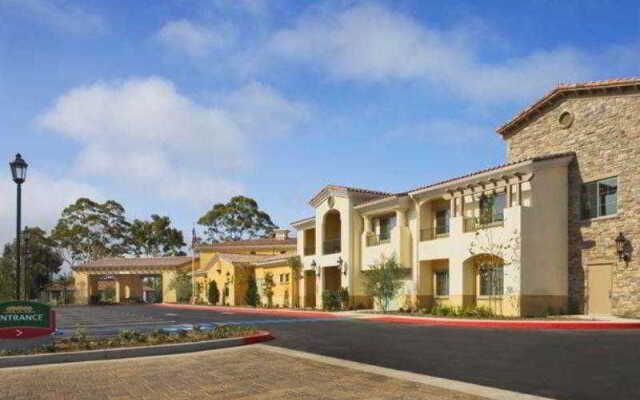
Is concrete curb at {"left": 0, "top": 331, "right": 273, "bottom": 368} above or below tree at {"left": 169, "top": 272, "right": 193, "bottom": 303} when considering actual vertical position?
above

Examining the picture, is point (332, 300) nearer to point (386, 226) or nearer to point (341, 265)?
point (341, 265)

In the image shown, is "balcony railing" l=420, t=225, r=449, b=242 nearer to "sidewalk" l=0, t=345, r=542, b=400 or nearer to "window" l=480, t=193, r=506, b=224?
"window" l=480, t=193, r=506, b=224

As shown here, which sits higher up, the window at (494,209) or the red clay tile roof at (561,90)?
the red clay tile roof at (561,90)

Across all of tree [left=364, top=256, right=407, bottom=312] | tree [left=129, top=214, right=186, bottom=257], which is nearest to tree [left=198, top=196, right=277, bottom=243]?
tree [left=129, top=214, right=186, bottom=257]

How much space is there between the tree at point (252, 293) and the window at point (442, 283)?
68.0 feet

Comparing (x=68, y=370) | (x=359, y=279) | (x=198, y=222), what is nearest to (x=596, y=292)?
(x=359, y=279)

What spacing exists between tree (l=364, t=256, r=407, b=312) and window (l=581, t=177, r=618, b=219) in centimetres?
1007

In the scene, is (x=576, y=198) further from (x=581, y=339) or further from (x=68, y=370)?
(x=68, y=370)

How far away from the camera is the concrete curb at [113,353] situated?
12602 mm

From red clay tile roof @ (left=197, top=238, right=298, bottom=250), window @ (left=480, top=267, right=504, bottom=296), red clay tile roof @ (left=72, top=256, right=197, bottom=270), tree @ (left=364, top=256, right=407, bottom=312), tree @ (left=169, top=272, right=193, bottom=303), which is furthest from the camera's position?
red clay tile roof @ (left=72, top=256, right=197, bottom=270)

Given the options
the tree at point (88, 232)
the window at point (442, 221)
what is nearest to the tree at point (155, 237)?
the tree at point (88, 232)

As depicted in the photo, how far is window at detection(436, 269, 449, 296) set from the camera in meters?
31.5

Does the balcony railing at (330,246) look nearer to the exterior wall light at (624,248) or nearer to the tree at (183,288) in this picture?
the exterior wall light at (624,248)

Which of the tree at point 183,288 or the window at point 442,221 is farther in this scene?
the tree at point 183,288
